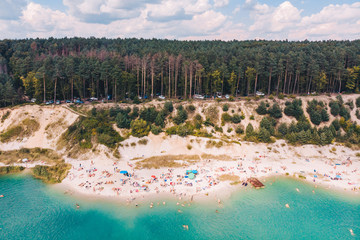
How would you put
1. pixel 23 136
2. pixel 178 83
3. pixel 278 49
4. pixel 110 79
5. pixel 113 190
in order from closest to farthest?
1. pixel 113 190
2. pixel 23 136
3. pixel 110 79
4. pixel 178 83
5. pixel 278 49

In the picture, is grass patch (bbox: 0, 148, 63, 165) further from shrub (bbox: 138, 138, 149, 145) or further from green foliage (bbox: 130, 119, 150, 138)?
shrub (bbox: 138, 138, 149, 145)

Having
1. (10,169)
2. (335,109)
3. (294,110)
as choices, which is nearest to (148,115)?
(10,169)

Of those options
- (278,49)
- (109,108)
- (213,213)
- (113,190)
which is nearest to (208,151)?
(213,213)

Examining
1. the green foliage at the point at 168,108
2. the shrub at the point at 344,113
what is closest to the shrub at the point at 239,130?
the green foliage at the point at 168,108

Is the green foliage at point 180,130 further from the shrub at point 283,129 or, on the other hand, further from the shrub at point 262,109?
the shrub at point 283,129

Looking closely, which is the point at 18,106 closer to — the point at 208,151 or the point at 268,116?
the point at 208,151

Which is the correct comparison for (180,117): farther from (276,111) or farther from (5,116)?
(5,116)

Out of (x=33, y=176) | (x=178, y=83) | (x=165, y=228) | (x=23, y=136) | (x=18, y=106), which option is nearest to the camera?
(x=165, y=228)
